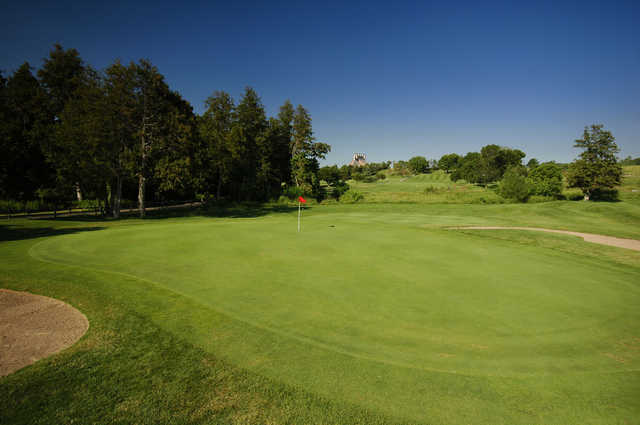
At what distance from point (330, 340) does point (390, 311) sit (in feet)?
5.05

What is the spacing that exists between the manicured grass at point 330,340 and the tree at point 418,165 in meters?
130

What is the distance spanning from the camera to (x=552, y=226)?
1866 centimetres

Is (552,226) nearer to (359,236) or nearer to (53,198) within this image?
(359,236)

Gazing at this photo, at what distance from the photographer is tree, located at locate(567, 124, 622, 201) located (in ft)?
123

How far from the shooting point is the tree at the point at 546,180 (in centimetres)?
4338

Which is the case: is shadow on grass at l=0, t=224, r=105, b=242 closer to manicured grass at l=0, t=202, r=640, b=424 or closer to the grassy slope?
manicured grass at l=0, t=202, r=640, b=424

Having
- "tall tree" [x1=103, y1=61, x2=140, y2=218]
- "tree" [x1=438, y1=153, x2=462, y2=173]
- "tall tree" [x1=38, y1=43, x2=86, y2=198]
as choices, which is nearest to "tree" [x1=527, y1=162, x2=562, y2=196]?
"tall tree" [x1=103, y1=61, x2=140, y2=218]

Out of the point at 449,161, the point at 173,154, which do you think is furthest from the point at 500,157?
the point at 173,154

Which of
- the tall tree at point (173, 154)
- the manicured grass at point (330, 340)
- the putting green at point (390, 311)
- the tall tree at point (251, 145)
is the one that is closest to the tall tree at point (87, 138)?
the tall tree at point (173, 154)

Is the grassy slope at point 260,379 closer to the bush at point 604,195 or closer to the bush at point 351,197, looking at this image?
the bush at point 351,197

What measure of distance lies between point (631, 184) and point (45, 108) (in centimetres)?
9752

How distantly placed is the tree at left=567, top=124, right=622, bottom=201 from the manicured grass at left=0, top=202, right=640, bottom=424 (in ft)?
134

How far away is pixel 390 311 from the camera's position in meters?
5.21

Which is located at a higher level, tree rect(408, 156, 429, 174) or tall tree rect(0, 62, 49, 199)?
tree rect(408, 156, 429, 174)
